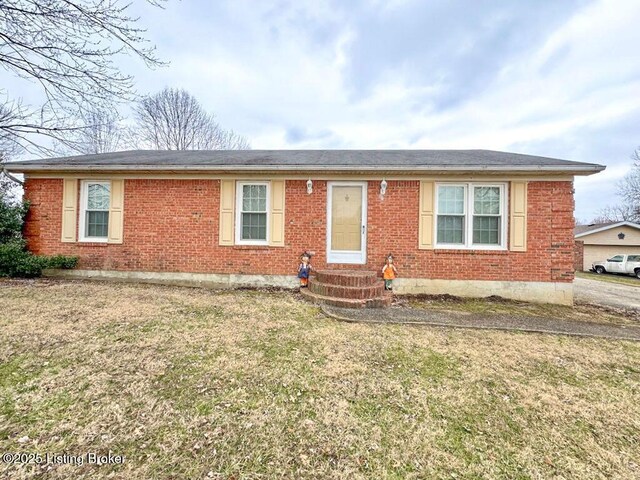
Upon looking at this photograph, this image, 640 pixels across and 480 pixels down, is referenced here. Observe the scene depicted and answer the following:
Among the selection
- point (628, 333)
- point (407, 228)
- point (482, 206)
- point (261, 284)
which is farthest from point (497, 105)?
point (261, 284)

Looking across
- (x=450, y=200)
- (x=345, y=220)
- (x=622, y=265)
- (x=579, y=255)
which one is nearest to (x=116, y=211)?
(x=345, y=220)

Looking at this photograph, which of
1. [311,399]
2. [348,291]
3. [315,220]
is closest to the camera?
[311,399]

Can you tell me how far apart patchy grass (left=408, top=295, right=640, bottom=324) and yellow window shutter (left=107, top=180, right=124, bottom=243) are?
288 inches

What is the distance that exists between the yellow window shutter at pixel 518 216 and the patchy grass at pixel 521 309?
1320 millimetres

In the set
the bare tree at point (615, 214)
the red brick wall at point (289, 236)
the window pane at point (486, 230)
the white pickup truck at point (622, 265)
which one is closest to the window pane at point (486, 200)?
the window pane at point (486, 230)

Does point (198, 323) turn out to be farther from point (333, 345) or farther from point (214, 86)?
point (214, 86)

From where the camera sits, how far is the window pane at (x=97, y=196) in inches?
280

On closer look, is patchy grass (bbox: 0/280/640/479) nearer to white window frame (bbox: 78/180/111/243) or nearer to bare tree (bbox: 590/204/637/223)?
white window frame (bbox: 78/180/111/243)

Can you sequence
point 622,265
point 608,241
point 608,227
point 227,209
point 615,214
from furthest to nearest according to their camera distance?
1. point 615,214
2. point 608,241
3. point 608,227
4. point 622,265
5. point 227,209

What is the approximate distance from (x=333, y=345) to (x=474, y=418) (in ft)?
5.59

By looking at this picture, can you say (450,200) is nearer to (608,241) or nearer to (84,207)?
(84,207)

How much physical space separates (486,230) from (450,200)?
3.59 ft

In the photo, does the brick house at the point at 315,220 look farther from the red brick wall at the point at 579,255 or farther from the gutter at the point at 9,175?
the red brick wall at the point at 579,255

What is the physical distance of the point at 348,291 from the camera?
5.43m
